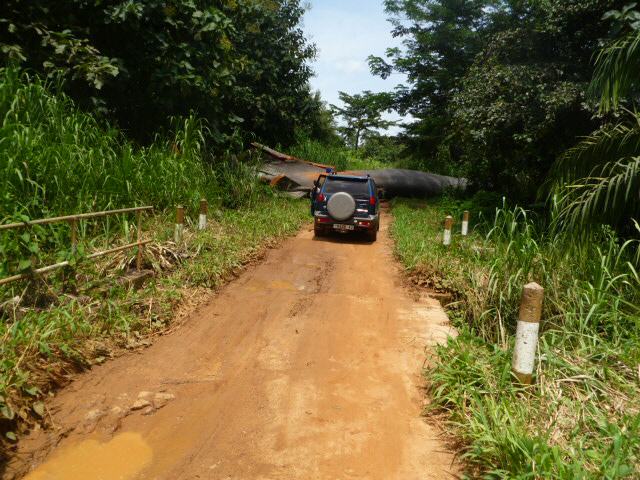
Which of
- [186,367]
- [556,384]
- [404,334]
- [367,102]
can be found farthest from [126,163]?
[367,102]

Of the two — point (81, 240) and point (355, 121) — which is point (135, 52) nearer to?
point (81, 240)

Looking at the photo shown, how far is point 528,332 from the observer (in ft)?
12.2

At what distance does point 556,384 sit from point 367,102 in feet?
80.0

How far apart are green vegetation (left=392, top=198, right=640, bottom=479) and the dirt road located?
333mm

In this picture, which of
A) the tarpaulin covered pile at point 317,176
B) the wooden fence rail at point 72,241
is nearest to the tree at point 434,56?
the tarpaulin covered pile at point 317,176

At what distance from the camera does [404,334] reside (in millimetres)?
5551

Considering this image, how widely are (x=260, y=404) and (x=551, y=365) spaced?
243cm

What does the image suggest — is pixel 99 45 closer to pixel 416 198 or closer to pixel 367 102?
pixel 416 198

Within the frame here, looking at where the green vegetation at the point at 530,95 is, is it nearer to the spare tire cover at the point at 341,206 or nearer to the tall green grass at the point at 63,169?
the spare tire cover at the point at 341,206

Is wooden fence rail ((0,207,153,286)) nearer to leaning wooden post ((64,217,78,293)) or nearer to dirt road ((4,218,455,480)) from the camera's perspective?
leaning wooden post ((64,217,78,293))

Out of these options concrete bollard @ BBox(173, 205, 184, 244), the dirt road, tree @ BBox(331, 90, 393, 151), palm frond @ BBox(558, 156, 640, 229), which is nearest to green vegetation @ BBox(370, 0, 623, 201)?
palm frond @ BBox(558, 156, 640, 229)

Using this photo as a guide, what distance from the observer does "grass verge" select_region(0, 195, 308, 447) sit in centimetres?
359

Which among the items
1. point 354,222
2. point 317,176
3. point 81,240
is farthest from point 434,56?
point 81,240

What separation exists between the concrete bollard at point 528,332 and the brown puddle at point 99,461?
2.79m
